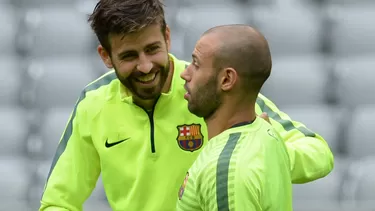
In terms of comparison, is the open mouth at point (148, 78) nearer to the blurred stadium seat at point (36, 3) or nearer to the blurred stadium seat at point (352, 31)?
the blurred stadium seat at point (352, 31)

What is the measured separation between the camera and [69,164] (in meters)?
2.28

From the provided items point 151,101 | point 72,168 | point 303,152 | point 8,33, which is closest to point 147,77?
point 151,101

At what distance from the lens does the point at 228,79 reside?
5.71 ft

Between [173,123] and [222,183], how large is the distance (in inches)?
24.3

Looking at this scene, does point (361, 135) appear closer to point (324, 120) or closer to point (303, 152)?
point (324, 120)

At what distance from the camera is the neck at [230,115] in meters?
1.77

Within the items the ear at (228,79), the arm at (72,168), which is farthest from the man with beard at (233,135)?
the arm at (72,168)

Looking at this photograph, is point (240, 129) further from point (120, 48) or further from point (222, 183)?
point (120, 48)

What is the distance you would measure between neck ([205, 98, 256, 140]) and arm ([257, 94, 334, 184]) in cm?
21

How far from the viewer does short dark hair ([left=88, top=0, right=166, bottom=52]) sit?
6.93 ft

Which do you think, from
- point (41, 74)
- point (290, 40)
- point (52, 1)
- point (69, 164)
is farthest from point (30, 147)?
point (69, 164)

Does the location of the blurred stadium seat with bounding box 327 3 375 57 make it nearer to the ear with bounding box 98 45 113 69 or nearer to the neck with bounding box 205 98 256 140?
the ear with bounding box 98 45 113 69

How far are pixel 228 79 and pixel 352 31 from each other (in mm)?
2341

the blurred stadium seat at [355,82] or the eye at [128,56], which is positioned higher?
the eye at [128,56]
